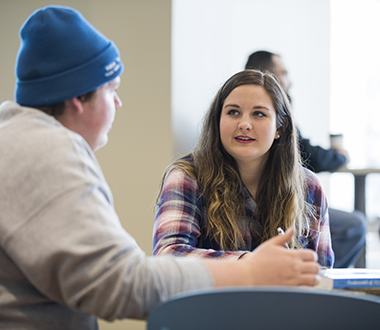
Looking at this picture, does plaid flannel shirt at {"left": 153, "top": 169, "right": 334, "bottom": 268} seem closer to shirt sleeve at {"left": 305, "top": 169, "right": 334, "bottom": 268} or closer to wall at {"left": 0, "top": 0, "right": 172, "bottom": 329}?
shirt sleeve at {"left": 305, "top": 169, "right": 334, "bottom": 268}

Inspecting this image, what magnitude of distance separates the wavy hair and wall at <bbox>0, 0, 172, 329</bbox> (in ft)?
1.07

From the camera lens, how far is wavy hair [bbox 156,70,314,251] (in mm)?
1372

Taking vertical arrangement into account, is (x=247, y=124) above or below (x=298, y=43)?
below

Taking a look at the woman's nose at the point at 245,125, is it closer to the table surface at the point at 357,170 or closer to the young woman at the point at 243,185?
the young woman at the point at 243,185

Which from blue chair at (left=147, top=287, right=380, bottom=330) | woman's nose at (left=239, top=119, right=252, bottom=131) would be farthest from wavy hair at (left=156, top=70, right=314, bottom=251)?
blue chair at (left=147, top=287, right=380, bottom=330)

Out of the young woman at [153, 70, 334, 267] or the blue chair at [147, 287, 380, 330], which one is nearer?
the blue chair at [147, 287, 380, 330]

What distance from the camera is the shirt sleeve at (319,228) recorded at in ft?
4.85

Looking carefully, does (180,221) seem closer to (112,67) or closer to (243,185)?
(243,185)

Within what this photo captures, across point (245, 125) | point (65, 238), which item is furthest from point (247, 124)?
point (65, 238)

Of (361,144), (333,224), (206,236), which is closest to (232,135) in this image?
(206,236)

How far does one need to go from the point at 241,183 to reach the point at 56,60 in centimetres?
92

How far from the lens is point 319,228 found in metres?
1.52

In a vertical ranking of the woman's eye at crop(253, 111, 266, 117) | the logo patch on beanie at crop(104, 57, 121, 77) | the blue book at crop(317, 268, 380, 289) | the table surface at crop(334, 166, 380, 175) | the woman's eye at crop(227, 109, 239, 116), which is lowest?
the table surface at crop(334, 166, 380, 175)

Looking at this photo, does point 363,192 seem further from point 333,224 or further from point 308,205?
point 308,205
